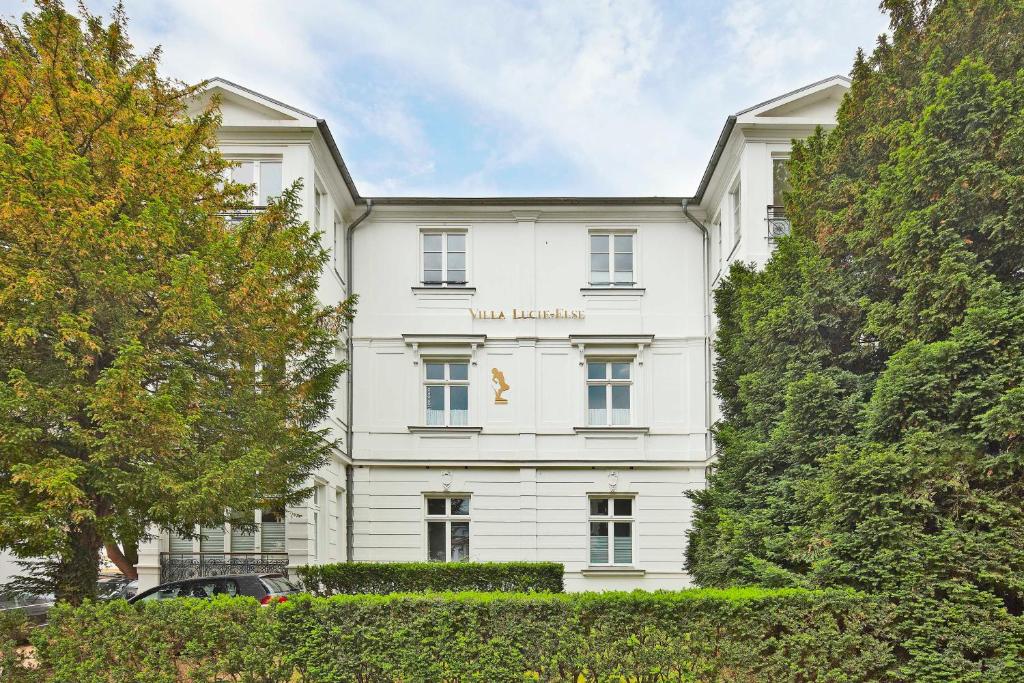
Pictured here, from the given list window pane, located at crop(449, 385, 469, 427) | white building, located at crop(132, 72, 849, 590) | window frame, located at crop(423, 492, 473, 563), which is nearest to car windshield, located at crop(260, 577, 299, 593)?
white building, located at crop(132, 72, 849, 590)

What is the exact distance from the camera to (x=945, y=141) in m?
9.58

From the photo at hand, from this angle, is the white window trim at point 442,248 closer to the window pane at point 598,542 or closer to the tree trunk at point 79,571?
the window pane at point 598,542

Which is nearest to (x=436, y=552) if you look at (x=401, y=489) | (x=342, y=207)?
(x=401, y=489)

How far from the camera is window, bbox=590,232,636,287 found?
2198 cm

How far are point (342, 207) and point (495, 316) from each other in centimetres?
480

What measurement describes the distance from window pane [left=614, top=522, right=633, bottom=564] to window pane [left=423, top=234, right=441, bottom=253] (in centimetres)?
854

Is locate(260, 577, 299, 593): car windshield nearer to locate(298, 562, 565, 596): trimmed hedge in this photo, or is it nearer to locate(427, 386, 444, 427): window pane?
locate(298, 562, 565, 596): trimmed hedge

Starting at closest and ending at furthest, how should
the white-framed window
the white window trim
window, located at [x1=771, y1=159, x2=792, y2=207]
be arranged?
window, located at [x1=771, y1=159, x2=792, y2=207]
the white-framed window
the white window trim

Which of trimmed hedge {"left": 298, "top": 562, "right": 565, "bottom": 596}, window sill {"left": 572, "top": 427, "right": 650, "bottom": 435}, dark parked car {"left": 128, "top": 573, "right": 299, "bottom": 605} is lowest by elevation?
trimmed hedge {"left": 298, "top": 562, "right": 565, "bottom": 596}

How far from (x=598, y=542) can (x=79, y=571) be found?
13.1 meters

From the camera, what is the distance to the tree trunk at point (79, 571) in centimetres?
1049

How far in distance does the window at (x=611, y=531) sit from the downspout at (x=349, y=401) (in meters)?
6.07

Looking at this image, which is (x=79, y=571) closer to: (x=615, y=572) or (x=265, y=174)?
(x=265, y=174)

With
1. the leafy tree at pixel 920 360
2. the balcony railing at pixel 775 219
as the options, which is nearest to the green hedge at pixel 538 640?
the leafy tree at pixel 920 360
